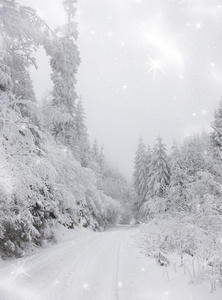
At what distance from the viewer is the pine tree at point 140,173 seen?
38.3 m

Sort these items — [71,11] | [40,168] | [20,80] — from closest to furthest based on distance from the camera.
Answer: [40,168]
[20,80]
[71,11]

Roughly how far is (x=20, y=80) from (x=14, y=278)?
8.16 metres

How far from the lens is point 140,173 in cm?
3978

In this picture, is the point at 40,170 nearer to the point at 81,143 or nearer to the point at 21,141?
the point at 21,141

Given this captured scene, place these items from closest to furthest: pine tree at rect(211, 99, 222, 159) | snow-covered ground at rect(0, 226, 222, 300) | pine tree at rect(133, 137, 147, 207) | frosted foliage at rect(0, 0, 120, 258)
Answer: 1. snow-covered ground at rect(0, 226, 222, 300)
2. frosted foliage at rect(0, 0, 120, 258)
3. pine tree at rect(211, 99, 222, 159)
4. pine tree at rect(133, 137, 147, 207)

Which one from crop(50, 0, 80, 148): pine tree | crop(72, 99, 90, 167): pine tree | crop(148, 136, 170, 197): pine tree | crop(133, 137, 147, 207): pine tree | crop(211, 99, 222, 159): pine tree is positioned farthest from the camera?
crop(133, 137, 147, 207): pine tree

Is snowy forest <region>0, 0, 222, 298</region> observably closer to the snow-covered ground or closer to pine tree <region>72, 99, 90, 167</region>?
the snow-covered ground

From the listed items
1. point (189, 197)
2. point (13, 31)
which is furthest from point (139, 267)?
point (13, 31)

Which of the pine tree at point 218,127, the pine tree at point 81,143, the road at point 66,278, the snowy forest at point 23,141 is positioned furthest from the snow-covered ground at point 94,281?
the pine tree at point 218,127

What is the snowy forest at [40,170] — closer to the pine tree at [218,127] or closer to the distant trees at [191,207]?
the distant trees at [191,207]

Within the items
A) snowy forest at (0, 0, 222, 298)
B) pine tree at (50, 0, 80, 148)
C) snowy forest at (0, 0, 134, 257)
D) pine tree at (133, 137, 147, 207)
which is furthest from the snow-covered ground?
pine tree at (133, 137, 147, 207)

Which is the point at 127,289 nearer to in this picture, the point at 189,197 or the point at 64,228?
the point at 189,197

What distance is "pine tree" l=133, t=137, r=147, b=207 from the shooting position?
38312mm

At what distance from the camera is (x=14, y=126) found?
6.56 metres
